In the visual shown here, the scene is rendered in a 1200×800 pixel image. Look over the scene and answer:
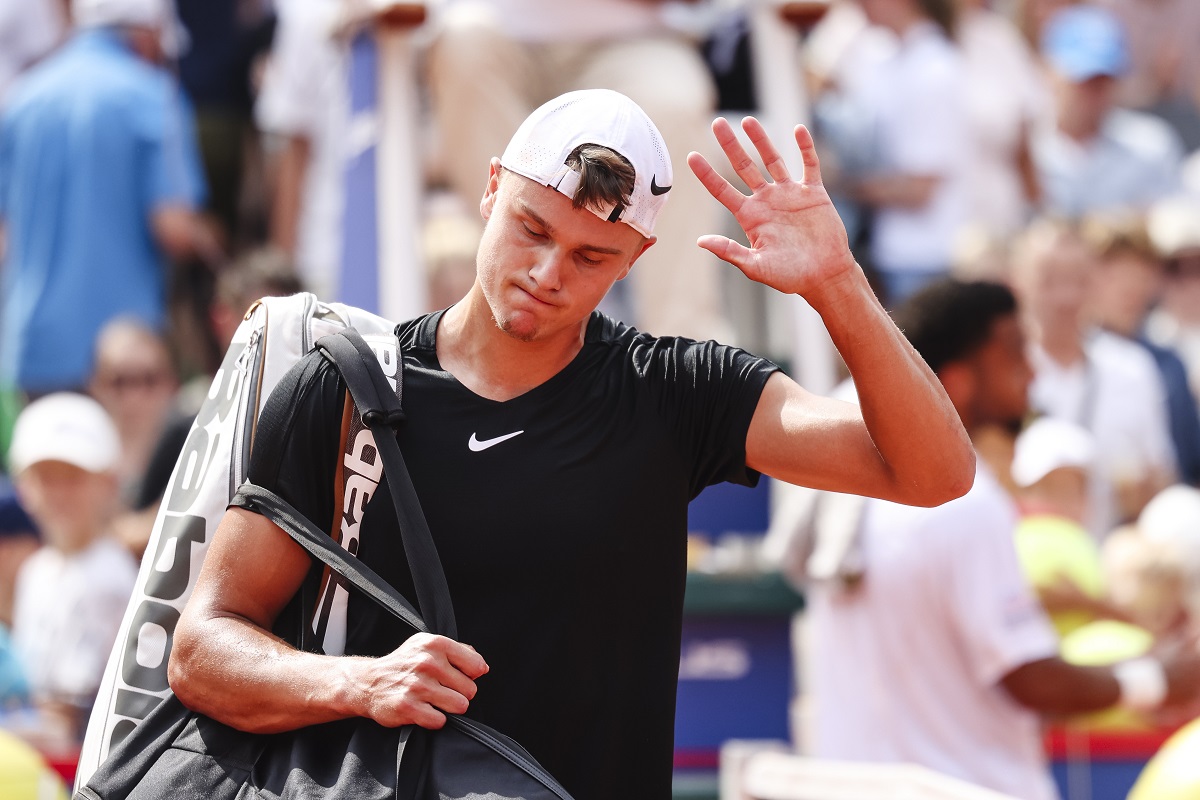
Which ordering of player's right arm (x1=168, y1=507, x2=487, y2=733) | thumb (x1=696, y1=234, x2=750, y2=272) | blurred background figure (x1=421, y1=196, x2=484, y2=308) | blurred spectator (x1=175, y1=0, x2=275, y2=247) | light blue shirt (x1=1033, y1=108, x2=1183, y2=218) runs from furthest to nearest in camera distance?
light blue shirt (x1=1033, y1=108, x2=1183, y2=218)
blurred spectator (x1=175, y1=0, x2=275, y2=247)
blurred background figure (x1=421, y1=196, x2=484, y2=308)
thumb (x1=696, y1=234, x2=750, y2=272)
player's right arm (x1=168, y1=507, x2=487, y2=733)

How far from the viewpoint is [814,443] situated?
2523mm

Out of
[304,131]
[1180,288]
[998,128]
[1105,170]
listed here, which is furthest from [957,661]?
[1105,170]

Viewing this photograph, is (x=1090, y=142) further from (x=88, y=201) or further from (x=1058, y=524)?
(x=88, y=201)

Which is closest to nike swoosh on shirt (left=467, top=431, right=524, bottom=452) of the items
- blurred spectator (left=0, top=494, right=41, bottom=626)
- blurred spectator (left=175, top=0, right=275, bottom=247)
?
blurred spectator (left=0, top=494, right=41, bottom=626)

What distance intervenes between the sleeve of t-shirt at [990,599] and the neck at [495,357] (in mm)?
1682

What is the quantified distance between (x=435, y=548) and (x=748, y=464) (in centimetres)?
49

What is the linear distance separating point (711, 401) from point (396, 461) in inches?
18.8

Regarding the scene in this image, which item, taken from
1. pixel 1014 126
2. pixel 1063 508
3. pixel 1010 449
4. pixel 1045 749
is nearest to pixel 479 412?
pixel 1010 449

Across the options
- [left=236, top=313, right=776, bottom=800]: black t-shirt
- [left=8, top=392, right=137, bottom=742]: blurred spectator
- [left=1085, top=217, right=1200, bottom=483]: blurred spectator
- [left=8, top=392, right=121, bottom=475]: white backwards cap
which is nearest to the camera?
[left=236, top=313, right=776, bottom=800]: black t-shirt

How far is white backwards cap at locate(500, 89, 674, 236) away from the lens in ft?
8.11

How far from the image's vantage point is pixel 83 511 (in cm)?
565

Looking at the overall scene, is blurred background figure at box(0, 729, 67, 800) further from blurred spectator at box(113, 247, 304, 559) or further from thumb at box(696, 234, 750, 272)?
thumb at box(696, 234, 750, 272)

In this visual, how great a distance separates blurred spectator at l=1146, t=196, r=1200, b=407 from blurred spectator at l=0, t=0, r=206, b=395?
4.27 meters

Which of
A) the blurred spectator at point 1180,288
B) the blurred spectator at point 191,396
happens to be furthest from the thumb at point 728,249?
the blurred spectator at point 1180,288
